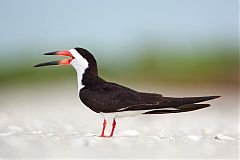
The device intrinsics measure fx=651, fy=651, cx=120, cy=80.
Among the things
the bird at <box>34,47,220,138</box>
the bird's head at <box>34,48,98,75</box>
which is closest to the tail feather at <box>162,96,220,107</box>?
the bird at <box>34,47,220,138</box>

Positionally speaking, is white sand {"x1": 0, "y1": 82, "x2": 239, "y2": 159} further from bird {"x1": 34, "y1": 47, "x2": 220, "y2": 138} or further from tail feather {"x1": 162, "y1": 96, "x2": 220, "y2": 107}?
tail feather {"x1": 162, "y1": 96, "x2": 220, "y2": 107}

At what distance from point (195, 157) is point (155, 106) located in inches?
34.1

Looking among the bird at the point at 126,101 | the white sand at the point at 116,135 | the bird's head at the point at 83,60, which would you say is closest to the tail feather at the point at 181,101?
the bird at the point at 126,101

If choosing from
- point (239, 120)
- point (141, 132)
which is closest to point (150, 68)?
point (239, 120)

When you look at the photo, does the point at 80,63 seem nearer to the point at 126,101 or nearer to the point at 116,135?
the point at 126,101

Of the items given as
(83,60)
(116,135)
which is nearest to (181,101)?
(116,135)

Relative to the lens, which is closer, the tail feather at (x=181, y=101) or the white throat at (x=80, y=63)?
the tail feather at (x=181, y=101)

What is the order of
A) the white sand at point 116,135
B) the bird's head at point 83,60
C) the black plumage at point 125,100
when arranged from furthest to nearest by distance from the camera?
the bird's head at point 83,60 < the black plumage at point 125,100 < the white sand at point 116,135

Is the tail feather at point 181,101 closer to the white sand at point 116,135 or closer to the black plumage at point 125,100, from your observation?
the black plumage at point 125,100

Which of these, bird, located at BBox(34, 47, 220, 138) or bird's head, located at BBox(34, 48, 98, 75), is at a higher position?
bird's head, located at BBox(34, 48, 98, 75)

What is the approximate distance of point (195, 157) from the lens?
247 inches

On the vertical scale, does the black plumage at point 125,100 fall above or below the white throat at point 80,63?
below

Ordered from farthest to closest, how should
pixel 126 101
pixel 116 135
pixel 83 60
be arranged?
pixel 116 135 < pixel 83 60 < pixel 126 101

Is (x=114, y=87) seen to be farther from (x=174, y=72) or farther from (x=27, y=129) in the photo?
(x=174, y=72)
